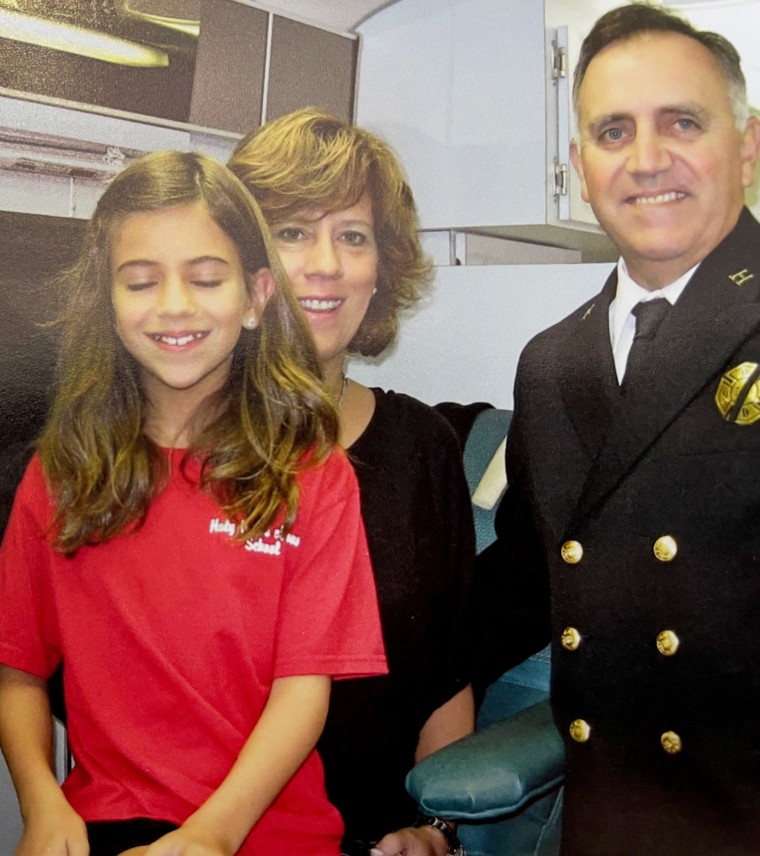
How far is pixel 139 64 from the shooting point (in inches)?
37.3

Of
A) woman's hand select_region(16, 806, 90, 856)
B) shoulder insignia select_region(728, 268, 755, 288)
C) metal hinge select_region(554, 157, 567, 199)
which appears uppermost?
metal hinge select_region(554, 157, 567, 199)

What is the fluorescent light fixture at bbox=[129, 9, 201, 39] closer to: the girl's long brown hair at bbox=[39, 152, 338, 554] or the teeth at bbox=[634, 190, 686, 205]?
the girl's long brown hair at bbox=[39, 152, 338, 554]

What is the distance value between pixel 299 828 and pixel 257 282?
1.67 feet

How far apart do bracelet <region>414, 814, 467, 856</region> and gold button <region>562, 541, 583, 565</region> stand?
30 cm

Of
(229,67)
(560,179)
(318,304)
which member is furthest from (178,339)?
(560,179)

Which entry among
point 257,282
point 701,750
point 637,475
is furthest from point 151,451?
point 701,750

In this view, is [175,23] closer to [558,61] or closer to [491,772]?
[558,61]

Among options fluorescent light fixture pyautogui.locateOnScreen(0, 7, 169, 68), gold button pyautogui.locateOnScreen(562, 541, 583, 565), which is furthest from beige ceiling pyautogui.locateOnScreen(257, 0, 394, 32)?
gold button pyautogui.locateOnScreen(562, 541, 583, 565)

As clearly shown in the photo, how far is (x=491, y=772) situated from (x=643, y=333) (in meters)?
0.42

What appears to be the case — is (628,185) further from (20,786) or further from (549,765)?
(20,786)

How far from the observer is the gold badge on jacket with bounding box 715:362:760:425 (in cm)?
87

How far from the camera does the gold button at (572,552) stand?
0.95 meters

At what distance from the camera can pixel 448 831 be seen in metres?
1.02

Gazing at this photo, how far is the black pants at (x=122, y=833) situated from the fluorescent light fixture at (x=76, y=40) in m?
0.69
